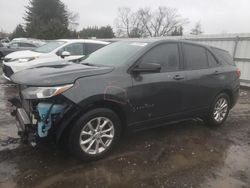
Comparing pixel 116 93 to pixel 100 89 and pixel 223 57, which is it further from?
pixel 223 57

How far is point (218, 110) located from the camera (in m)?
5.73

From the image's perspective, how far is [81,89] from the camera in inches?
141

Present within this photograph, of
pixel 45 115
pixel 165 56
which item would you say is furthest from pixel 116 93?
pixel 165 56

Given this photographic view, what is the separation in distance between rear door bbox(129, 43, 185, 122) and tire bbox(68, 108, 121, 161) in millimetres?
401

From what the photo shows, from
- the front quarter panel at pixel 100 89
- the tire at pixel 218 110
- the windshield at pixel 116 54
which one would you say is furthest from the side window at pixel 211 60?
the front quarter panel at pixel 100 89

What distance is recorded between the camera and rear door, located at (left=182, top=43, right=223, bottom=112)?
4.95m

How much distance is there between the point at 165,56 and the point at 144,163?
1.81 m

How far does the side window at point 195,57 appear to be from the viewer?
500 centimetres

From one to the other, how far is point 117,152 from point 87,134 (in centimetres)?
74

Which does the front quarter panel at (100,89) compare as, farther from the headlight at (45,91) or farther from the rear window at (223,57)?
the rear window at (223,57)

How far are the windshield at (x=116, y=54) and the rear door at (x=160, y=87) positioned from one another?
0.24m

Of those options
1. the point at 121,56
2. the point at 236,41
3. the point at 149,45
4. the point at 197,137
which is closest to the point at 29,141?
the point at 121,56

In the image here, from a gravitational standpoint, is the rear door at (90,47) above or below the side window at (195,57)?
below

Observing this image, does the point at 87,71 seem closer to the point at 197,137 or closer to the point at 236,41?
the point at 197,137
